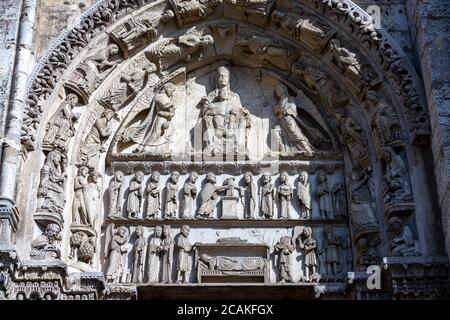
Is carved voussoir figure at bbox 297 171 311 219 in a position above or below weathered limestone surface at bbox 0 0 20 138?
below

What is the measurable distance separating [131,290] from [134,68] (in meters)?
3.12

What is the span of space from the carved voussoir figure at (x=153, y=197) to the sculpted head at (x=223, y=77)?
65.8 inches

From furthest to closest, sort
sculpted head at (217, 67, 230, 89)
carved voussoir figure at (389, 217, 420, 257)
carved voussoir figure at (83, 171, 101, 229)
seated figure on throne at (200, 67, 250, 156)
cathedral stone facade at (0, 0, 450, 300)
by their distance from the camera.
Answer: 1. sculpted head at (217, 67, 230, 89)
2. seated figure on throne at (200, 67, 250, 156)
3. carved voussoir figure at (83, 171, 101, 229)
4. cathedral stone facade at (0, 0, 450, 300)
5. carved voussoir figure at (389, 217, 420, 257)

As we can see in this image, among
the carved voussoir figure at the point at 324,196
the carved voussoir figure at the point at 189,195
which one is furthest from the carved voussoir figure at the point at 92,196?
the carved voussoir figure at the point at 324,196

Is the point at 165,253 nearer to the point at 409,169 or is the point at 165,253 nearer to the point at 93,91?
the point at 93,91

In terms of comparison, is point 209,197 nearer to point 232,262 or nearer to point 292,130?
point 232,262

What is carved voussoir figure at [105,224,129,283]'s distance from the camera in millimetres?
9922

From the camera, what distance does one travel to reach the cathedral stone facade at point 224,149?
945 centimetres

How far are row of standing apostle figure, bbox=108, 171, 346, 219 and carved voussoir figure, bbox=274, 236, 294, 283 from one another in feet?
1.13

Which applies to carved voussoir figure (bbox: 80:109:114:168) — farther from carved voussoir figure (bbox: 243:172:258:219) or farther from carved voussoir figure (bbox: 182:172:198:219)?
carved voussoir figure (bbox: 243:172:258:219)

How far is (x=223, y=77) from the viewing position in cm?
1150

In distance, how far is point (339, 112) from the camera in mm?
10844

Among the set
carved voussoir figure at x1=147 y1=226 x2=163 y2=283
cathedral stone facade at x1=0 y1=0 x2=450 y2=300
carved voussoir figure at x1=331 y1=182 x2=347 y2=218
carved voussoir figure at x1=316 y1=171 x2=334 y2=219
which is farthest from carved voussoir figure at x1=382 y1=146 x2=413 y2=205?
carved voussoir figure at x1=147 y1=226 x2=163 y2=283
